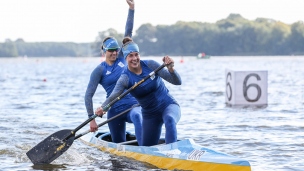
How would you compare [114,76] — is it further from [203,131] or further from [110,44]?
[203,131]

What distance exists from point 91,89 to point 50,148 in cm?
143

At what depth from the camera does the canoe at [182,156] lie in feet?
33.8

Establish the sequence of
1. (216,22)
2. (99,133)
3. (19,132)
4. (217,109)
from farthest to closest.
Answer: (216,22) < (217,109) < (19,132) < (99,133)

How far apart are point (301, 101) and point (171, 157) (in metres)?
16.2

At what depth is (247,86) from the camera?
2286cm

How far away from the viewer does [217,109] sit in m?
23.5

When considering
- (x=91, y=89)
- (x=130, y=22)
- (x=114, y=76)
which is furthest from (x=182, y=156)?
(x=130, y=22)

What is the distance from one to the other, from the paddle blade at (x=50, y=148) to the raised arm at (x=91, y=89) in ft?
3.11

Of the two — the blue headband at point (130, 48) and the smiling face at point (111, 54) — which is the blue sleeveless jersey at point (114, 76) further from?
the blue headband at point (130, 48)

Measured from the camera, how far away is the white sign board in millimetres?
22625

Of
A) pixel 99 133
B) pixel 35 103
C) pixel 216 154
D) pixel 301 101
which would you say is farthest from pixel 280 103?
pixel 216 154

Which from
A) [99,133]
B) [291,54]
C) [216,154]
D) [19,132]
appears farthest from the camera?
[291,54]

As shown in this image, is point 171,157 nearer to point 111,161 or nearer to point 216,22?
point 111,161

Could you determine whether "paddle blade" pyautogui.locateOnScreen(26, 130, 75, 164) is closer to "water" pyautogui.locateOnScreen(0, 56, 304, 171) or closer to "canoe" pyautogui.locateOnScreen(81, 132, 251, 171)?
"water" pyautogui.locateOnScreen(0, 56, 304, 171)
